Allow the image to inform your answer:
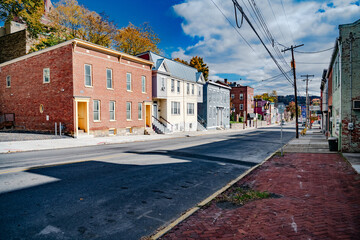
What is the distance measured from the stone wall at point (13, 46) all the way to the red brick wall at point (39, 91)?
954 centimetres

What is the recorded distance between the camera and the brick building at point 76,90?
2080 cm

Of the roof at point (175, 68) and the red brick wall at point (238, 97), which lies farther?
the red brick wall at point (238, 97)

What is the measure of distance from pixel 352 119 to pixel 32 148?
20066 millimetres

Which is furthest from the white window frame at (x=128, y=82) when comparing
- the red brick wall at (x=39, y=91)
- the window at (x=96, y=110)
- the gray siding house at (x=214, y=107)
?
the gray siding house at (x=214, y=107)

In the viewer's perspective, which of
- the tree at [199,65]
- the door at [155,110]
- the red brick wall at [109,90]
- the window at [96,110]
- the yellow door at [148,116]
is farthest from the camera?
the tree at [199,65]

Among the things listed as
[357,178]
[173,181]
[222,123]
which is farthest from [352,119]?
[222,123]

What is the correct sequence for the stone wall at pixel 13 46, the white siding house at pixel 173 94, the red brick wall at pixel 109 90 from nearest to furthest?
the red brick wall at pixel 109 90 < the white siding house at pixel 173 94 < the stone wall at pixel 13 46

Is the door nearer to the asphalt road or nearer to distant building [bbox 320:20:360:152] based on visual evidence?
the asphalt road

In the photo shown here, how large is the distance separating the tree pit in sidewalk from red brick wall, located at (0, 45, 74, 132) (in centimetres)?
1792

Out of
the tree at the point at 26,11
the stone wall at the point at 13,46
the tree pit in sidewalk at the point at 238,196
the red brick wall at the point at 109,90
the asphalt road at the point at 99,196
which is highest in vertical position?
the tree at the point at 26,11

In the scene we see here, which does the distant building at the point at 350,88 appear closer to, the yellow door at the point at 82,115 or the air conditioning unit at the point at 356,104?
the air conditioning unit at the point at 356,104

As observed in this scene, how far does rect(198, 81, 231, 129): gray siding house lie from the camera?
43.0 meters

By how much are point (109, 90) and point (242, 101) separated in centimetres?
4983

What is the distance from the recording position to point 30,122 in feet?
79.4
